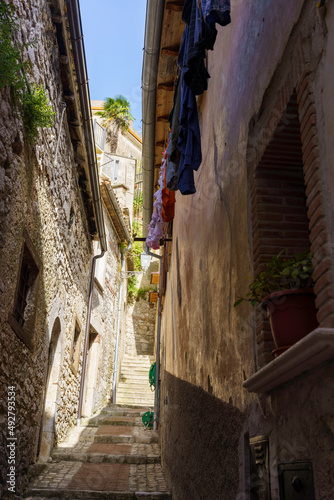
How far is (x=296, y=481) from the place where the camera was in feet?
6.31

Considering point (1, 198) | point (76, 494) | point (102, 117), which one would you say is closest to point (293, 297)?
point (1, 198)

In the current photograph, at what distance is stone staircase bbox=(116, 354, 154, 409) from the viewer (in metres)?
13.6

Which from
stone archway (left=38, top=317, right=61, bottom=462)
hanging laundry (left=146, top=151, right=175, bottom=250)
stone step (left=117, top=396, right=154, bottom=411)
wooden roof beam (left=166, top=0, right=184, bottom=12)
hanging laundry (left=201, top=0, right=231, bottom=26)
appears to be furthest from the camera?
stone step (left=117, top=396, right=154, bottom=411)

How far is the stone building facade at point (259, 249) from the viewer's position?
6.20 ft

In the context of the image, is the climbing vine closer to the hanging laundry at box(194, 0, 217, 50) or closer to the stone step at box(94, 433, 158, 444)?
the hanging laundry at box(194, 0, 217, 50)

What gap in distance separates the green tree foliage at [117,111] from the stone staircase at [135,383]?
53.0 ft

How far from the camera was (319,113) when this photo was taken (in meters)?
2.03

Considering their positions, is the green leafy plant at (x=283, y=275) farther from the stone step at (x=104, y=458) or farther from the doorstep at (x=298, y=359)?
the stone step at (x=104, y=458)

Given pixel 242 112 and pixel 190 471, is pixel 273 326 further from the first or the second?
pixel 190 471

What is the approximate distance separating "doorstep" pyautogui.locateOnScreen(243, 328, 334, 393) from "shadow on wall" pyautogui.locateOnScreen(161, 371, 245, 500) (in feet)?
2.36

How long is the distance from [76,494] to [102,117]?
2641 cm

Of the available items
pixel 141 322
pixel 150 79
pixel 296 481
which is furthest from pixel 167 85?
pixel 141 322

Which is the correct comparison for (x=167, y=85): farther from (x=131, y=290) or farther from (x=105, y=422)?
(x=131, y=290)

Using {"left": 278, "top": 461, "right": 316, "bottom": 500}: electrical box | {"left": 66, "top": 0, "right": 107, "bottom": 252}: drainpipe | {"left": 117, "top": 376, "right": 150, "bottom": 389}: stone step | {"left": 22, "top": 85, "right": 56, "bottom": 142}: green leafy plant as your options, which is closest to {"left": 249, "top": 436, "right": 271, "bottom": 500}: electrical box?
{"left": 278, "top": 461, "right": 316, "bottom": 500}: electrical box
